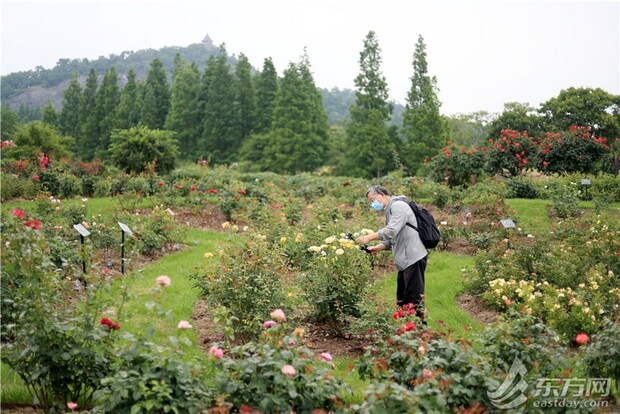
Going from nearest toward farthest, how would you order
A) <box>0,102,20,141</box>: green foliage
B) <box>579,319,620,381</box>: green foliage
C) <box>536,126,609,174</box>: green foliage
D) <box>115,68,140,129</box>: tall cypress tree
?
<box>579,319,620,381</box>: green foliage < <box>536,126,609,174</box>: green foliage < <box>0,102,20,141</box>: green foliage < <box>115,68,140,129</box>: tall cypress tree

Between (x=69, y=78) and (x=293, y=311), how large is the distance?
11211 centimetres

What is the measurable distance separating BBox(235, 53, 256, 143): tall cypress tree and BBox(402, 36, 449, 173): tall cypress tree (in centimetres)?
1240

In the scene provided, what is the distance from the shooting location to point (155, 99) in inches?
1706

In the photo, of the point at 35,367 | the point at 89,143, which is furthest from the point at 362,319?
the point at 89,143

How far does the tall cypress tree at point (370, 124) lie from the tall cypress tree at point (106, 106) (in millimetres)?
20927

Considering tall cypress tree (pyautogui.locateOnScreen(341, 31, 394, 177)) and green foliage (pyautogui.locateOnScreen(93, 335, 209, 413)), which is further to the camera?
tall cypress tree (pyautogui.locateOnScreen(341, 31, 394, 177))

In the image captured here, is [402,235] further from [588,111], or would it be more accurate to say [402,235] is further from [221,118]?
[221,118]

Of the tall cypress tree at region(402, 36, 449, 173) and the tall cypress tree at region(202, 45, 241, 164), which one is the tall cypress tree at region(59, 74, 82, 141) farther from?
the tall cypress tree at region(402, 36, 449, 173)

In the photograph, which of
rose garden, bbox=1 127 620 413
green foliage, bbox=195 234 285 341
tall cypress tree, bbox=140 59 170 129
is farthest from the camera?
tall cypress tree, bbox=140 59 170 129

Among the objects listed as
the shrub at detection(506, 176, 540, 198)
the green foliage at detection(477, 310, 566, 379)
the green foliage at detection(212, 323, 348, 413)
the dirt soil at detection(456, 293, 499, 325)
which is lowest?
the dirt soil at detection(456, 293, 499, 325)

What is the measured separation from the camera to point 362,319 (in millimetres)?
5680

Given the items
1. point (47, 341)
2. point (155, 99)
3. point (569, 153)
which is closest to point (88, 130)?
point (155, 99)

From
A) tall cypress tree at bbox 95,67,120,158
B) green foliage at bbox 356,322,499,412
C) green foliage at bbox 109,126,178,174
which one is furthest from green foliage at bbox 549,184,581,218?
tall cypress tree at bbox 95,67,120,158

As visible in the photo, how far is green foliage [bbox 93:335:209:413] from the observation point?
321cm
